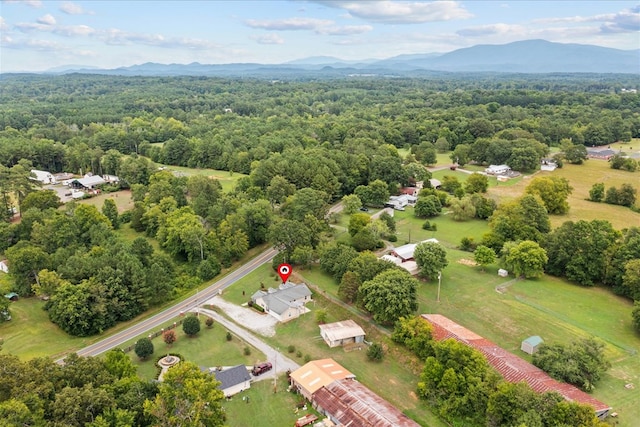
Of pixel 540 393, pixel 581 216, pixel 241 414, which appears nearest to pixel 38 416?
pixel 241 414

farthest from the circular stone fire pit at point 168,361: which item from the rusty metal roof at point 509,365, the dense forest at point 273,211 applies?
the rusty metal roof at point 509,365

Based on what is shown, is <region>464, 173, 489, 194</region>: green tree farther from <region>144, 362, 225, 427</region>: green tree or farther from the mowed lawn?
<region>144, 362, 225, 427</region>: green tree

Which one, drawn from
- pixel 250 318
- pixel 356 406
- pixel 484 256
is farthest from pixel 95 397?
pixel 484 256

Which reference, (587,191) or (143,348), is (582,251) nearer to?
(587,191)

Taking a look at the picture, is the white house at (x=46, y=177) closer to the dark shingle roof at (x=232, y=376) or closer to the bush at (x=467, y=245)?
the dark shingle roof at (x=232, y=376)

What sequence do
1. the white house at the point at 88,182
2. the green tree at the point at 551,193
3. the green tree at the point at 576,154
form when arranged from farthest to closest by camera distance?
the green tree at the point at 576,154
the white house at the point at 88,182
the green tree at the point at 551,193

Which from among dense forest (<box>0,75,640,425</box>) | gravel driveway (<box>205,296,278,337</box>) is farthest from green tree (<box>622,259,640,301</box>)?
gravel driveway (<box>205,296,278,337</box>)
